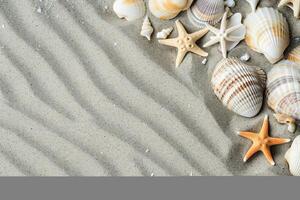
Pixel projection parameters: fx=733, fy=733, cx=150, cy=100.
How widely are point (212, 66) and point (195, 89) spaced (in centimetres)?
12

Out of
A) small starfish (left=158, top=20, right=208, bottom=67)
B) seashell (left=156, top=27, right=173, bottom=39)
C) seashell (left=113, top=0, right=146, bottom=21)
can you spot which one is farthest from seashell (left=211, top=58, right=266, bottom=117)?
seashell (left=113, top=0, right=146, bottom=21)

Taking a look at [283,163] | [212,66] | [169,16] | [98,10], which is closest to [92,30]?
[98,10]

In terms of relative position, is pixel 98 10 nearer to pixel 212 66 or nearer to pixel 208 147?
pixel 212 66

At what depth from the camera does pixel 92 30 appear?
3.01 metres

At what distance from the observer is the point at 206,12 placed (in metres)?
2.96

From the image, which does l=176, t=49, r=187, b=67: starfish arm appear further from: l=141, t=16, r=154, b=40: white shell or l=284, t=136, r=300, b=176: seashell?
l=284, t=136, r=300, b=176: seashell

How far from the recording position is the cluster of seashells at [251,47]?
2.89m

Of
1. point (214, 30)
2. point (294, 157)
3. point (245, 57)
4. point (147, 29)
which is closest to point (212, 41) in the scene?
point (214, 30)

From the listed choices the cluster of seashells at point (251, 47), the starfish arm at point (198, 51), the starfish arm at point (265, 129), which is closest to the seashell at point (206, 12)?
the cluster of seashells at point (251, 47)

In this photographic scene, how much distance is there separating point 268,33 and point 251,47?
10 centimetres

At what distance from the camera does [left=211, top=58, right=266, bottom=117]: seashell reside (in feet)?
9.49

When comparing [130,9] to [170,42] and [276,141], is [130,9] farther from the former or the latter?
[276,141]

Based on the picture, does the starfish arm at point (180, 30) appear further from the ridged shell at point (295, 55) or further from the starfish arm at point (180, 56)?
the ridged shell at point (295, 55)

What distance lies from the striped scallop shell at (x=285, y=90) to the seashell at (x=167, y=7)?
0.45 meters
